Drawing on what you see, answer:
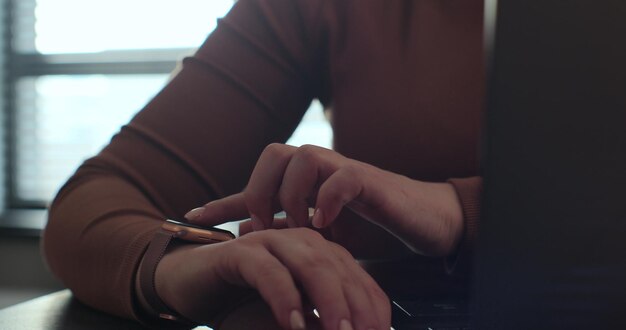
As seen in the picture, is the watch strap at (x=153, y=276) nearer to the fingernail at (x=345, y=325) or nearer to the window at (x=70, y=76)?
the fingernail at (x=345, y=325)

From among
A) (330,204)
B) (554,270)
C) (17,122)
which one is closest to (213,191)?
(330,204)

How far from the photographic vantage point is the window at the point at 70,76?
175cm

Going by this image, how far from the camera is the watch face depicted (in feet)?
1.46

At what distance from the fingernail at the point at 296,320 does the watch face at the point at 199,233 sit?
0.51 ft

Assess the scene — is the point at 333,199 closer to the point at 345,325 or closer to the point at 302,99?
the point at 345,325

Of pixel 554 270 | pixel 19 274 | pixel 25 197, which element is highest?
pixel 554 270

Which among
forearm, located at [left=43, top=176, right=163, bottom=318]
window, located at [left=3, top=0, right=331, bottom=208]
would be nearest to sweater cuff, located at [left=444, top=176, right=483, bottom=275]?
forearm, located at [left=43, top=176, right=163, bottom=318]

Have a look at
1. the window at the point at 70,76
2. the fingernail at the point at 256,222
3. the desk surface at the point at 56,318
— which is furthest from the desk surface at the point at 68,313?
the window at the point at 70,76

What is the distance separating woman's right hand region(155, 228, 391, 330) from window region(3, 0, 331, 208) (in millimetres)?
1404

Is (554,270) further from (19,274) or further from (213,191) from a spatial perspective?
(19,274)

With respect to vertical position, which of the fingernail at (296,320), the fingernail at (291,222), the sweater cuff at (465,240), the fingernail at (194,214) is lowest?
the sweater cuff at (465,240)

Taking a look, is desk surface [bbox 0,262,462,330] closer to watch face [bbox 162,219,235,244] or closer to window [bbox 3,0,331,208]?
watch face [bbox 162,219,235,244]

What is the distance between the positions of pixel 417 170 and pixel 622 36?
1.56 ft

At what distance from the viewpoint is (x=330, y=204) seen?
1.39 feet
